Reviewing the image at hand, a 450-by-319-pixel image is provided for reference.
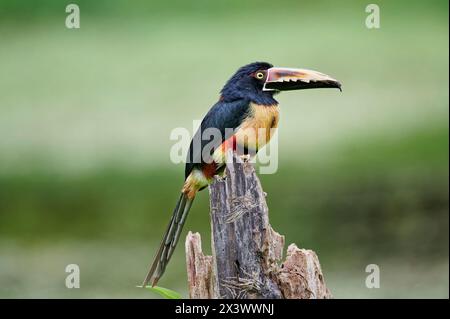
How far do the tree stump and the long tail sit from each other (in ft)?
2.30

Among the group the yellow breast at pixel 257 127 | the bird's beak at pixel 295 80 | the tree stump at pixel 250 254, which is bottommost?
the tree stump at pixel 250 254

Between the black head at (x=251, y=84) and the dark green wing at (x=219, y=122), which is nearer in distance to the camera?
the dark green wing at (x=219, y=122)

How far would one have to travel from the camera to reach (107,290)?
6.36m

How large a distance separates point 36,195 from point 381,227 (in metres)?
3.00

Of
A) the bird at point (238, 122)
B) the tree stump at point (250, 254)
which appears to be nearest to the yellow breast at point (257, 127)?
the bird at point (238, 122)

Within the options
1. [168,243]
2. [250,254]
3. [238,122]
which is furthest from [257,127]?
[250,254]

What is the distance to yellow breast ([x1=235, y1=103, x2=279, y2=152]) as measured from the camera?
4.33 metres

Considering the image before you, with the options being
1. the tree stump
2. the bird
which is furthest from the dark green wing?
the tree stump

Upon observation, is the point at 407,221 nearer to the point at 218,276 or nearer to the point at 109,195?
the point at 109,195

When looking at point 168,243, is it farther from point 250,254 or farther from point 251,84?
point 251,84

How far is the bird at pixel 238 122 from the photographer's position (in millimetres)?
4250

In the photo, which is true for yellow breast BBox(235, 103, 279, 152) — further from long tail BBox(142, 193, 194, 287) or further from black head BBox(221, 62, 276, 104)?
long tail BBox(142, 193, 194, 287)

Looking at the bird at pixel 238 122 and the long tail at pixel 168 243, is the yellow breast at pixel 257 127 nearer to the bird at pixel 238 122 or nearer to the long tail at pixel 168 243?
the bird at pixel 238 122

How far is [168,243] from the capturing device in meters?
4.15
